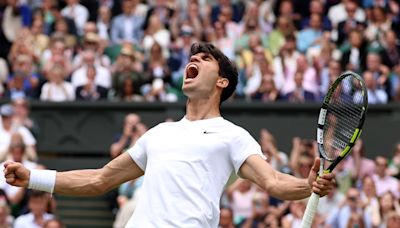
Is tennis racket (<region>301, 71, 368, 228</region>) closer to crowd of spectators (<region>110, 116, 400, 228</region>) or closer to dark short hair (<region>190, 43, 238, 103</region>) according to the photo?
dark short hair (<region>190, 43, 238, 103</region>)

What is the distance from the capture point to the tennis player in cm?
654

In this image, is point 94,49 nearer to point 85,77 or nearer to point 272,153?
point 85,77

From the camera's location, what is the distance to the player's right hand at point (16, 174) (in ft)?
22.3

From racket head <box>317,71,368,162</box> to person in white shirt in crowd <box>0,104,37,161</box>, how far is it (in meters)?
8.61

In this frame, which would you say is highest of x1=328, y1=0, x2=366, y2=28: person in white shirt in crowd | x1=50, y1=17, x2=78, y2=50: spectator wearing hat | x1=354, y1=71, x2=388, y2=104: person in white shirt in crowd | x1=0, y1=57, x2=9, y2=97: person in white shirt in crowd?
x1=328, y1=0, x2=366, y2=28: person in white shirt in crowd

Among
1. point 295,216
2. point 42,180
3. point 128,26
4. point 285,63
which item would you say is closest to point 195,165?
point 42,180

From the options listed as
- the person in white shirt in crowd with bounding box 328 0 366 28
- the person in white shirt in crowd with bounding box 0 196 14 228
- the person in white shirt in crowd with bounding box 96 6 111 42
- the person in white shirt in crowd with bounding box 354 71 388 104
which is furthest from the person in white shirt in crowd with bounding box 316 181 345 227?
the person in white shirt in crowd with bounding box 96 6 111 42

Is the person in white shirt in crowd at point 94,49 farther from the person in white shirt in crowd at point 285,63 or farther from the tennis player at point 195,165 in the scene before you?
the tennis player at point 195,165

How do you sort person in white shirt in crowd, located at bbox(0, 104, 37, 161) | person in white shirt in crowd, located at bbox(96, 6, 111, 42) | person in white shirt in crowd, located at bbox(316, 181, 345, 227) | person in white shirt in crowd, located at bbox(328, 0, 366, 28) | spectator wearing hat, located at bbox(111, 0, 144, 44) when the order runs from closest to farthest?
person in white shirt in crowd, located at bbox(316, 181, 345, 227) < person in white shirt in crowd, located at bbox(0, 104, 37, 161) < person in white shirt in crowd, located at bbox(328, 0, 366, 28) < spectator wearing hat, located at bbox(111, 0, 144, 44) < person in white shirt in crowd, located at bbox(96, 6, 111, 42)

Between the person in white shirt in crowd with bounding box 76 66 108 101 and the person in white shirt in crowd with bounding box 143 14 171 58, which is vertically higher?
the person in white shirt in crowd with bounding box 143 14 171 58

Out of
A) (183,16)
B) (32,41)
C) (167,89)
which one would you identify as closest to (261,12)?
(183,16)

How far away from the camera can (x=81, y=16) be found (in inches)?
722

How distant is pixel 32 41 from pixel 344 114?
11299 millimetres

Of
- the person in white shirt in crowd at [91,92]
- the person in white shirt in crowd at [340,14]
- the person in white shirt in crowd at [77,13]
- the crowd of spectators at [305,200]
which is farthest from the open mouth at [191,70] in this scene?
the person in white shirt in crowd at [77,13]
